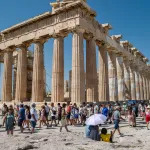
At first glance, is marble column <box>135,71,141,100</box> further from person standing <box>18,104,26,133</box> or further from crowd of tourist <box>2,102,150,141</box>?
person standing <box>18,104,26,133</box>

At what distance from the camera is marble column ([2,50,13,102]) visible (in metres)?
31.4

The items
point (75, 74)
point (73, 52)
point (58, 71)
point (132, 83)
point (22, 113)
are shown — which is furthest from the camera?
point (132, 83)

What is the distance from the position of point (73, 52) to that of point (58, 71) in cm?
310

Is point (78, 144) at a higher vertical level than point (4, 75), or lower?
lower

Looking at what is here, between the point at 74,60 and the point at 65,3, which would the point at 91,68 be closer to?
the point at 74,60

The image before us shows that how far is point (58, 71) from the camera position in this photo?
81.8 feet

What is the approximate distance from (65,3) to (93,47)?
19.4 ft

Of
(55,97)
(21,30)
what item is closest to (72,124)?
(55,97)

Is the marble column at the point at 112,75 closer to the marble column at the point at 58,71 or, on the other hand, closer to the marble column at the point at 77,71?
the marble column at the point at 58,71

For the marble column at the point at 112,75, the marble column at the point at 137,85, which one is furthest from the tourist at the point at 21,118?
the marble column at the point at 137,85

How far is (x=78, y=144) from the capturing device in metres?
8.16

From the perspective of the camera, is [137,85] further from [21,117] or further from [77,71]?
[21,117]

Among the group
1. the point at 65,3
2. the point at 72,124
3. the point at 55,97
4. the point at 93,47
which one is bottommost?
the point at 72,124

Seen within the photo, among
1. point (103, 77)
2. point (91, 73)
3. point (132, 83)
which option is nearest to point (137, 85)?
point (132, 83)
